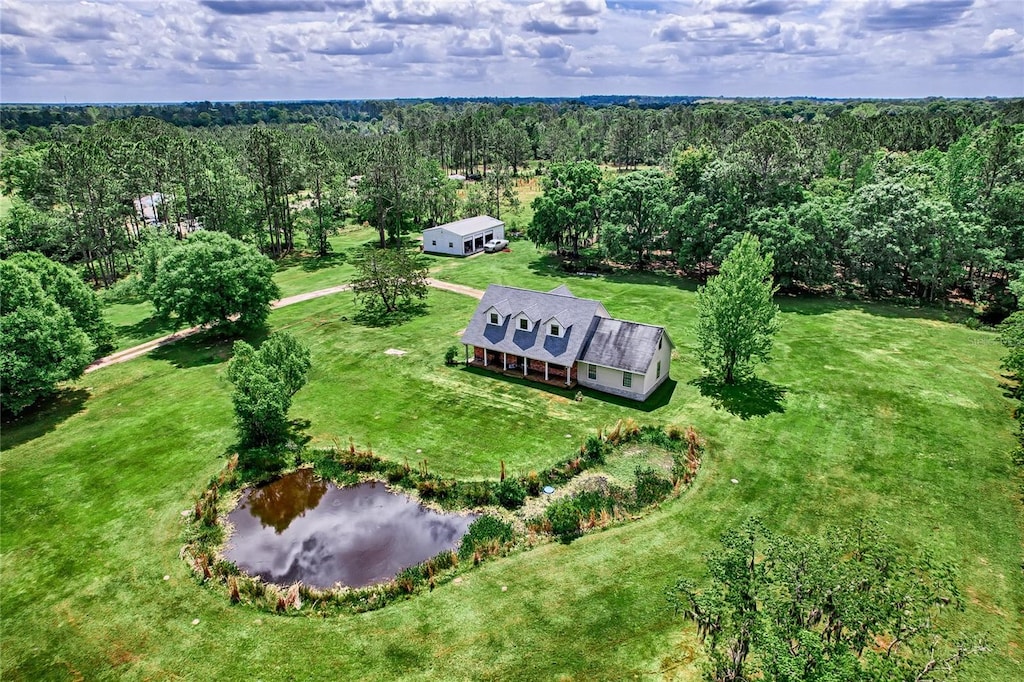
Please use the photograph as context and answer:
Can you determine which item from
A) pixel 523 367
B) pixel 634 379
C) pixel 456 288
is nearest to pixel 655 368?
pixel 634 379

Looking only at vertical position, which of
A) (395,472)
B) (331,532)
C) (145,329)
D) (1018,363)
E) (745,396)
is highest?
(1018,363)

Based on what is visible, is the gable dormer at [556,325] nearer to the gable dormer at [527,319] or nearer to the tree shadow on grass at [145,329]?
the gable dormer at [527,319]

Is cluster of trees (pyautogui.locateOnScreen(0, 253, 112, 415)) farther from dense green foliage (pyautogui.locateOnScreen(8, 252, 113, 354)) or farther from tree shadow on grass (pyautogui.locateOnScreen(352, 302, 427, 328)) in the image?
tree shadow on grass (pyautogui.locateOnScreen(352, 302, 427, 328))

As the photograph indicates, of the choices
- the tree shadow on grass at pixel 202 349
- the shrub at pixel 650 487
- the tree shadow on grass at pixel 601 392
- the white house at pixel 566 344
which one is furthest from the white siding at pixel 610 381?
the tree shadow on grass at pixel 202 349

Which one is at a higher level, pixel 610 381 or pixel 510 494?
pixel 610 381

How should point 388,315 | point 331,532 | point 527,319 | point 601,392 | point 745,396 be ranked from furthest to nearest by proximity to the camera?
point 388,315, point 527,319, point 601,392, point 745,396, point 331,532

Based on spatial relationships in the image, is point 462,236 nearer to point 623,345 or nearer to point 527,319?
point 527,319

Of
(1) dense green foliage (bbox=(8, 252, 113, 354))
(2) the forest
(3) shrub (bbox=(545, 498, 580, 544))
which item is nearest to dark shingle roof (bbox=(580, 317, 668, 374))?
(3) shrub (bbox=(545, 498, 580, 544))
